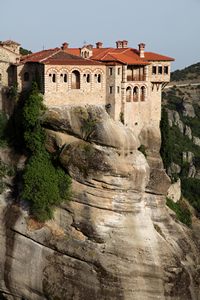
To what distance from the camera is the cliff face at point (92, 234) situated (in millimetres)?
38250

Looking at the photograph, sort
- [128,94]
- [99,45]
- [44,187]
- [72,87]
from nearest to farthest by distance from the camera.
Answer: [44,187] < [72,87] < [128,94] < [99,45]

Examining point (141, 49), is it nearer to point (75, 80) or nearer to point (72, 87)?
point (75, 80)

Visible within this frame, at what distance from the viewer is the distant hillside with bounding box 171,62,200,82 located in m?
107

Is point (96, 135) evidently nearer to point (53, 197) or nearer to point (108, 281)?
point (53, 197)

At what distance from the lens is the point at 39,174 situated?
38.8 metres

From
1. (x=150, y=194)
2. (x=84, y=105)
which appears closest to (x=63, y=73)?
(x=84, y=105)

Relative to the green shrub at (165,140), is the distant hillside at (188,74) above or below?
above

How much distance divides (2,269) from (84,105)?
1189 centimetres

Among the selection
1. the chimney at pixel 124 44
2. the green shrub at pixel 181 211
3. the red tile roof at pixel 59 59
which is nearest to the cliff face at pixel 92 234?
the red tile roof at pixel 59 59

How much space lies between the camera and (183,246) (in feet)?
139

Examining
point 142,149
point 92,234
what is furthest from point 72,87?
point 92,234

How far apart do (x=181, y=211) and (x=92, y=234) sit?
1316cm

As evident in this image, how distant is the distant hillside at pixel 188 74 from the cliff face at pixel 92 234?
226 ft

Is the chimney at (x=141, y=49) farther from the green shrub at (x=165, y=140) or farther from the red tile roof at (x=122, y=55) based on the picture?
the green shrub at (x=165, y=140)
